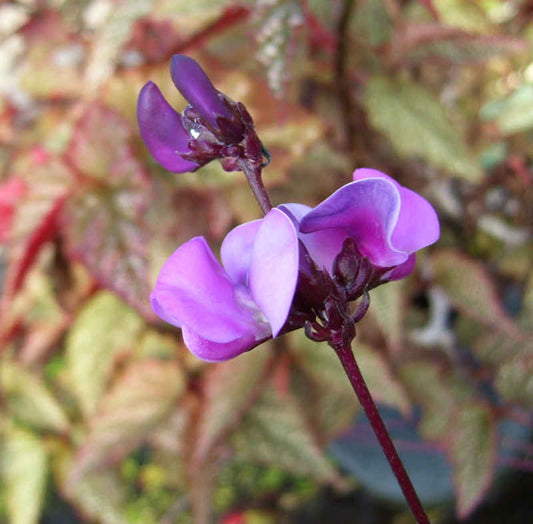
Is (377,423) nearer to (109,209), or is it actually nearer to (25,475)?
(109,209)

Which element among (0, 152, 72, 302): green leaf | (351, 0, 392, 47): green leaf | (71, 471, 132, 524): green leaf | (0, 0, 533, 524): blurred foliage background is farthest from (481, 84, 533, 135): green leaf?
(71, 471, 132, 524): green leaf

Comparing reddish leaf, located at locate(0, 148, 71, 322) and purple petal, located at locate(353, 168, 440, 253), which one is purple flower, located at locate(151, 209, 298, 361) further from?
reddish leaf, located at locate(0, 148, 71, 322)

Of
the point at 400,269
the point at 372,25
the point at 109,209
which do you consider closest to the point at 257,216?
the point at 109,209

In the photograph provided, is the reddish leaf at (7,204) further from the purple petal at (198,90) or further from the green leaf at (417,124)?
the purple petal at (198,90)

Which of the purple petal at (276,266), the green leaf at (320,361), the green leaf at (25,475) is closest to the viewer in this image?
the purple petal at (276,266)

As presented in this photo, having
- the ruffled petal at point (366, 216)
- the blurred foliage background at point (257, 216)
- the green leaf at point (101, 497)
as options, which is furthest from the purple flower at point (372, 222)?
the green leaf at point (101, 497)

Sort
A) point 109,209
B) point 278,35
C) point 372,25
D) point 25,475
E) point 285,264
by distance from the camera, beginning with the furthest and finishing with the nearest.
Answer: point 25,475 < point 372,25 < point 109,209 < point 278,35 < point 285,264

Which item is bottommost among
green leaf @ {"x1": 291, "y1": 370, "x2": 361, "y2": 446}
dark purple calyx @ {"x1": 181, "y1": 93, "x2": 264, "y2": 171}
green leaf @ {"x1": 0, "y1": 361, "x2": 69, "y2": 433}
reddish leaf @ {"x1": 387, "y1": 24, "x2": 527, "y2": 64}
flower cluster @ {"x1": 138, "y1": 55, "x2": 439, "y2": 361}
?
green leaf @ {"x1": 291, "y1": 370, "x2": 361, "y2": 446}
